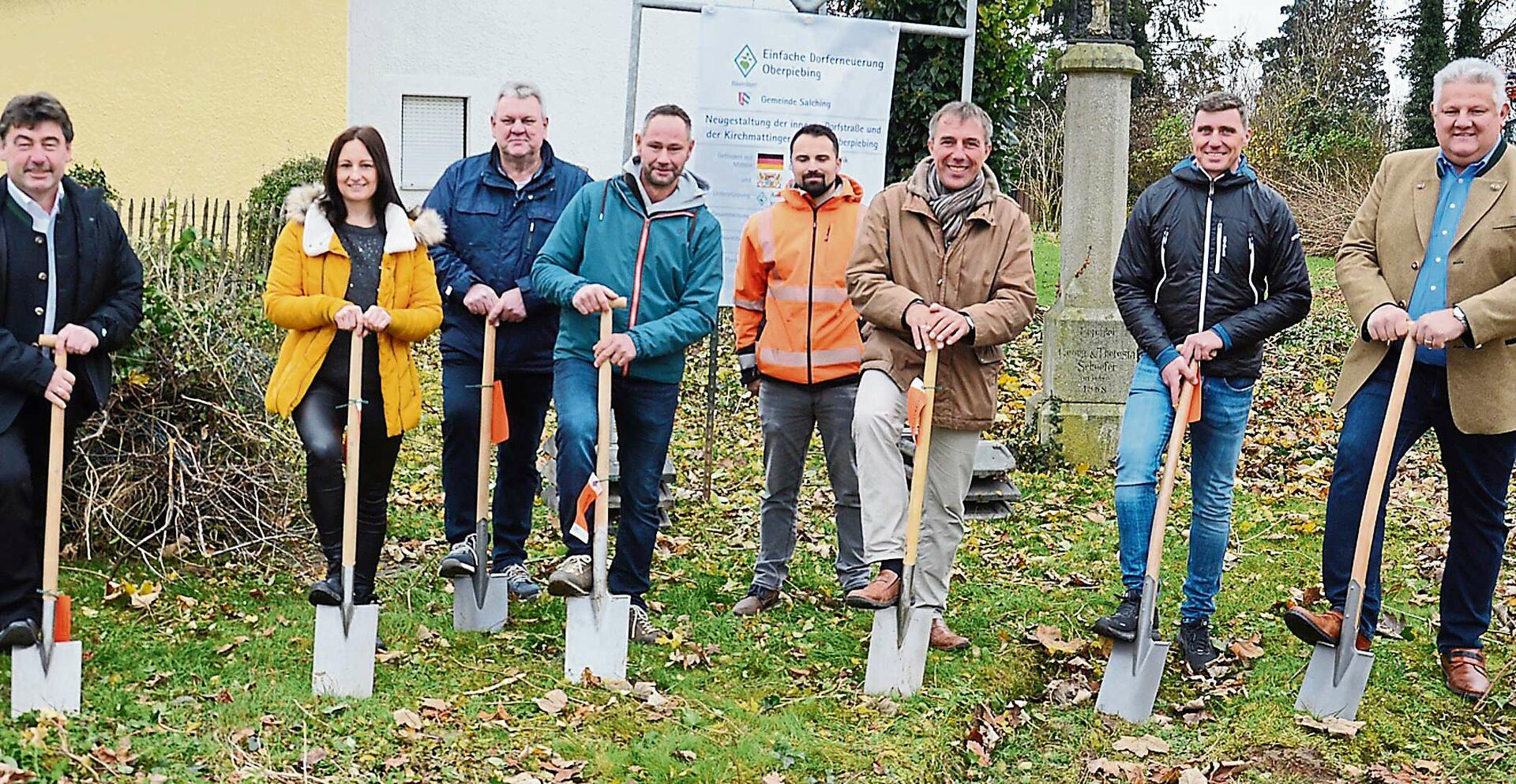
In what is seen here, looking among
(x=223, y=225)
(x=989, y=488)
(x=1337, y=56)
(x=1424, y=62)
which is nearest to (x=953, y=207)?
(x=989, y=488)

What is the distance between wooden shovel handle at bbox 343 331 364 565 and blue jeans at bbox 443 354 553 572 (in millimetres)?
601

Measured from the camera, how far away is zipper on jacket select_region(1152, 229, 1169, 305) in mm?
4949

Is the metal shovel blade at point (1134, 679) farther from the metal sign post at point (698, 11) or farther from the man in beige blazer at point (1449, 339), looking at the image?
the metal sign post at point (698, 11)

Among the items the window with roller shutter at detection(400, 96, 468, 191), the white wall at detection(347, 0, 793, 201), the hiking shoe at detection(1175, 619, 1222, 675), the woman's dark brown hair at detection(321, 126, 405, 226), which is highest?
the white wall at detection(347, 0, 793, 201)

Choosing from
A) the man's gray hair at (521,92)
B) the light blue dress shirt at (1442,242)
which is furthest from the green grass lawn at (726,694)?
the man's gray hair at (521,92)

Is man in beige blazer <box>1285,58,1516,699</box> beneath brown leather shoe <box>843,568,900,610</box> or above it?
above

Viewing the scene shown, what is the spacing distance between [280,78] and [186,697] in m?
9.89

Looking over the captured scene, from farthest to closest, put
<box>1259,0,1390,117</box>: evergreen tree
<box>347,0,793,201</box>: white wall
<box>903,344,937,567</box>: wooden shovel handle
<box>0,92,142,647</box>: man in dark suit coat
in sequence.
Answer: <box>1259,0,1390,117</box>: evergreen tree
<box>347,0,793,201</box>: white wall
<box>903,344,937,567</box>: wooden shovel handle
<box>0,92,142,647</box>: man in dark suit coat

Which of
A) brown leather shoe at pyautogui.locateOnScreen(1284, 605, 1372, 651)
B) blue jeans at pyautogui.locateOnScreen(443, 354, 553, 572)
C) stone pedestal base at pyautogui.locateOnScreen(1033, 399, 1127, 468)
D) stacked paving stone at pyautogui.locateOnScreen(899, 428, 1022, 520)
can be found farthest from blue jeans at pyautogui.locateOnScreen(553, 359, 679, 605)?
stone pedestal base at pyautogui.locateOnScreen(1033, 399, 1127, 468)

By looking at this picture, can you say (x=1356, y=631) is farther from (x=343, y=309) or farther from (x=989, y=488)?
(x=343, y=309)

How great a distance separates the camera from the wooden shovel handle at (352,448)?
15.0 ft

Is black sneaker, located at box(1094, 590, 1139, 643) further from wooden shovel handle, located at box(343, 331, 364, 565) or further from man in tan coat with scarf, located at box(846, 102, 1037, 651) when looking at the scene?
wooden shovel handle, located at box(343, 331, 364, 565)

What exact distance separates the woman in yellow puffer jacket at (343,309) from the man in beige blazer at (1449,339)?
3071 mm

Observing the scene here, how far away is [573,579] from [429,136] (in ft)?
34.8
